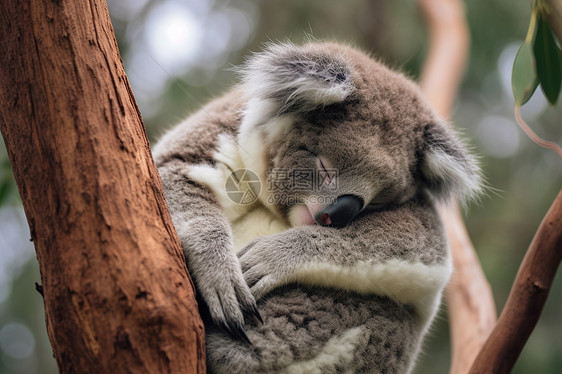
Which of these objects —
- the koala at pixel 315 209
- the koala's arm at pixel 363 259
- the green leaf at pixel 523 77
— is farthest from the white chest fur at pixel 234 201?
the green leaf at pixel 523 77

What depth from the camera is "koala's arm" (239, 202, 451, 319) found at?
1928 millimetres

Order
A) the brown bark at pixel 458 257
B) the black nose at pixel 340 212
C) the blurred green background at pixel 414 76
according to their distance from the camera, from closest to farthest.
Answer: the black nose at pixel 340 212, the brown bark at pixel 458 257, the blurred green background at pixel 414 76

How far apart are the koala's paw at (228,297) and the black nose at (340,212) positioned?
17.5 inches

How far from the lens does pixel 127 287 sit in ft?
4.46

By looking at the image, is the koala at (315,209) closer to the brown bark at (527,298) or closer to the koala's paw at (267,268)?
the koala's paw at (267,268)

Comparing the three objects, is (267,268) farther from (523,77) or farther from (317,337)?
(523,77)

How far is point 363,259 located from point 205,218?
2.13 feet

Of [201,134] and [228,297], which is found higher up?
[201,134]

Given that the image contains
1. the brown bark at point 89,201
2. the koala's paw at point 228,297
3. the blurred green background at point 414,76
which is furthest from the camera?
the blurred green background at point 414,76

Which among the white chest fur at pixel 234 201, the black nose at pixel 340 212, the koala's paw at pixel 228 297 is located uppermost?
the white chest fur at pixel 234 201

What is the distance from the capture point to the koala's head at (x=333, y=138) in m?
2.16

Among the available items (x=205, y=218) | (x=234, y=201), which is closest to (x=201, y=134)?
(x=234, y=201)

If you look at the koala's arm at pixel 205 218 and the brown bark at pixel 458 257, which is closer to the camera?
the koala's arm at pixel 205 218

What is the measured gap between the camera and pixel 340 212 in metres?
2.07
